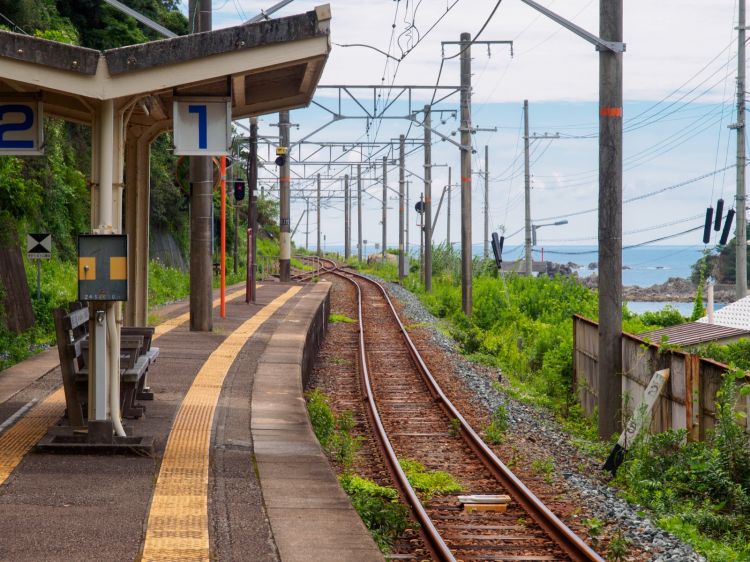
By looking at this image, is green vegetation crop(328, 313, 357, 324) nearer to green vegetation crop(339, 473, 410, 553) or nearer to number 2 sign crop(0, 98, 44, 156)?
green vegetation crop(339, 473, 410, 553)

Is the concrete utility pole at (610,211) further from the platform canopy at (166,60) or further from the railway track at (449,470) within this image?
the platform canopy at (166,60)

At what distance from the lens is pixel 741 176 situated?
1021 inches

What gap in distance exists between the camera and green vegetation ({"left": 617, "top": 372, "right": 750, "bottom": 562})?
348 inches

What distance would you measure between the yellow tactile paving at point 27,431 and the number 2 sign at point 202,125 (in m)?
2.88

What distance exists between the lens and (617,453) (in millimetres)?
11562

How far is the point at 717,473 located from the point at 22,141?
6.86 metres

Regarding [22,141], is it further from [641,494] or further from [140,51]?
[641,494]

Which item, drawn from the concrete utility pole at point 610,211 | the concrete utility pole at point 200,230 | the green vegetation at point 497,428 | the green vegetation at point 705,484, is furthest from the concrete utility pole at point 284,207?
the green vegetation at point 705,484

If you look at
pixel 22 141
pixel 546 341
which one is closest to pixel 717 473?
pixel 22 141

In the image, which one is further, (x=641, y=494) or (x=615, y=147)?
(x=615, y=147)

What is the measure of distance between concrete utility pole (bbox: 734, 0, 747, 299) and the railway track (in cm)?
855

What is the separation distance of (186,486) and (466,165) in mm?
22272

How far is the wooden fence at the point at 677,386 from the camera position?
1055 cm

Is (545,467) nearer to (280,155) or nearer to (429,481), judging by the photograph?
(429,481)
